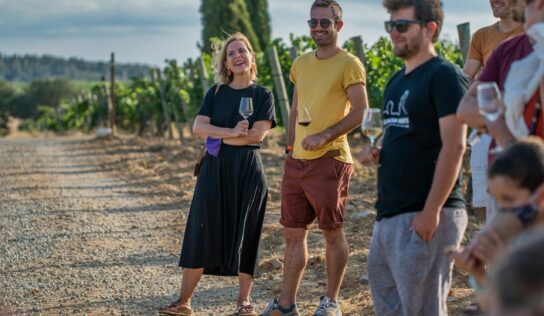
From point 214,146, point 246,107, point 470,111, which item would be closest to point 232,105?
point 246,107

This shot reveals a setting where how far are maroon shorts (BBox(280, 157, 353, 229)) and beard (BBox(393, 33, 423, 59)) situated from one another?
1657mm

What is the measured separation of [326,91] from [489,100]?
2272 mm


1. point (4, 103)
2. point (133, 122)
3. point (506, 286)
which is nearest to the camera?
point (506, 286)

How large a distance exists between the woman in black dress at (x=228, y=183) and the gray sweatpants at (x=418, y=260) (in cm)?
213

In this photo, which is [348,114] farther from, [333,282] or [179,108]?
[179,108]

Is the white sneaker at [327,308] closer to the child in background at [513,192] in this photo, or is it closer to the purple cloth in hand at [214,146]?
the purple cloth in hand at [214,146]

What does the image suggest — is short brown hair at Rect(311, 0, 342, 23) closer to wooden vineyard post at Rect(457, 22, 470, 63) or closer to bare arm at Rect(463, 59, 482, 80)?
bare arm at Rect(463, 59, 482, 80)

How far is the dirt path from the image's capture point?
22.9 ft

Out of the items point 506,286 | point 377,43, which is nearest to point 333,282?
point 506,286

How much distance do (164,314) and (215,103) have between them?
1.44m

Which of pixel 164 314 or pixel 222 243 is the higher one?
pixel 222 243

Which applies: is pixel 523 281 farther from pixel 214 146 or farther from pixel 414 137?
pixel 214 146

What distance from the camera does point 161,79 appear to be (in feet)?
91.0

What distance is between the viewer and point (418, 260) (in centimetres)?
422
